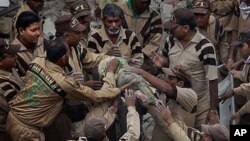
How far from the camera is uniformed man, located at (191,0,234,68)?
11719 millimetres

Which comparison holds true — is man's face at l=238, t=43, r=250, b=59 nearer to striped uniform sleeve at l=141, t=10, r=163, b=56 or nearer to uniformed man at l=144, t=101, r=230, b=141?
striped uniform sleeve at l=141, t=10, r=163, b=56

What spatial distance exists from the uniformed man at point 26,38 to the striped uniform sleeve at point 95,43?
1039 mm

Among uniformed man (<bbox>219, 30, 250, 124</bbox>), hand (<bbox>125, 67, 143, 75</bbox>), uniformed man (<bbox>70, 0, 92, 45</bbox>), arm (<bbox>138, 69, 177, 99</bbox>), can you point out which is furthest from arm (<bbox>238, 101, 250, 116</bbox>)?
uniformed man (<bbox>70, 0, 92, 45</bbox>)

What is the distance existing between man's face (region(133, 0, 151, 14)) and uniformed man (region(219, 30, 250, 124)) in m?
1.59

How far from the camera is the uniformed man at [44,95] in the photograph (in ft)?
29.7

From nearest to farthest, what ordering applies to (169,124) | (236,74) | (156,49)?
(169,124) < (236,74) < (156,49)

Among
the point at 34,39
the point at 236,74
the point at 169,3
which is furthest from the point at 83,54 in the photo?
the point at 169,3

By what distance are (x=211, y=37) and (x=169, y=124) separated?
3.08 m

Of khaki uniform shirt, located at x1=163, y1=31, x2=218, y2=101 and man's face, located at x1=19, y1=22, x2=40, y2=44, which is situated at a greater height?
man's face, located at x1=19, y1=22, x2=40, y2=44

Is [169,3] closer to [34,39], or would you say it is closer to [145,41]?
[145,41]

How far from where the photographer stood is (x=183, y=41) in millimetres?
10328

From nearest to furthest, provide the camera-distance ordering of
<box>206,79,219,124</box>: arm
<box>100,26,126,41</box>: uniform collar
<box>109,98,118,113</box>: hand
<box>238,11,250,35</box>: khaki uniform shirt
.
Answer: <box>109,98,118,113</box>: hand
<box>206,79,219,124</box>: arm
<box>100,26,126,41</box>: uniform collar
<box>238,11,250,35</box>: khaki uniform shirt

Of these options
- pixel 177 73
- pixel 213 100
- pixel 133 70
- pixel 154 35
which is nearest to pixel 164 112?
pixel 133 70

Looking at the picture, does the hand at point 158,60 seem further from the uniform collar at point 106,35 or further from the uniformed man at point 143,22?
the uniformed man at point 143,22
